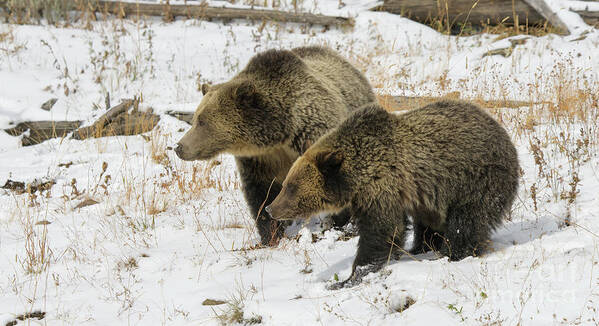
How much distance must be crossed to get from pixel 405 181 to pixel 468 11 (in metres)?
10.0

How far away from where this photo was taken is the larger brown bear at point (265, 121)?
586cm

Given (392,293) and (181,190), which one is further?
(181,190)

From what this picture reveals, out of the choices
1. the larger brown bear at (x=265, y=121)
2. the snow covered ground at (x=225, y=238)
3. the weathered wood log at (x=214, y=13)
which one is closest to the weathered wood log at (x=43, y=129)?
the snow covered ground at (x=225, y=238)

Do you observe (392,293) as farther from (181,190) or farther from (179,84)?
(179,84)

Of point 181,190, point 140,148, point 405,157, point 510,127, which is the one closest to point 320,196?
point 405,157

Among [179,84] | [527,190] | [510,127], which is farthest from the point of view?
[179,84]

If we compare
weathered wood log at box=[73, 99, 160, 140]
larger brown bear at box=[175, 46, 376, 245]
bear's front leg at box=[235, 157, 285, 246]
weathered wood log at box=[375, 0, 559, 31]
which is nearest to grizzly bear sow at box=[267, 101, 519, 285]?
larger brown bear at box=[175, 46, 376, 245]

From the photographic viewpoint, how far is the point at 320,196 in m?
4.73

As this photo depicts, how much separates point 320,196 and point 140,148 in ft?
18.1

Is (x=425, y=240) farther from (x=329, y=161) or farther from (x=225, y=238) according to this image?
(x=225, y=238)

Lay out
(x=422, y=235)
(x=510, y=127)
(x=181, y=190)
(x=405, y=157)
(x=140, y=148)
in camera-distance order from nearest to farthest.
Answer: (x=405, y=157)
(x=422, y=235)
(x=181, y=190)
(x=510, y=127)
(x=140, y=148)

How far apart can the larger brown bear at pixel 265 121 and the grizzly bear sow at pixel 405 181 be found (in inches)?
44.1

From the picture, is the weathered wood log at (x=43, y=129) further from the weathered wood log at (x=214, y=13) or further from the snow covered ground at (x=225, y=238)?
the weathered wood log at (x=214, y=13)

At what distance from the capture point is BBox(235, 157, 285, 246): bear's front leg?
20.2ft
